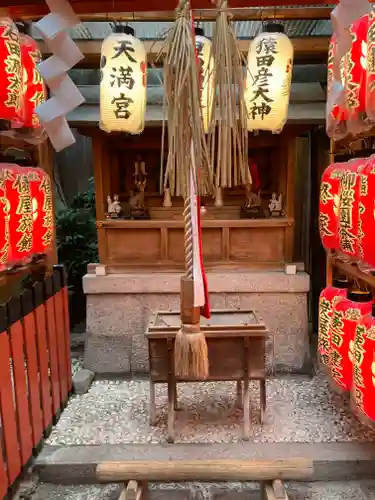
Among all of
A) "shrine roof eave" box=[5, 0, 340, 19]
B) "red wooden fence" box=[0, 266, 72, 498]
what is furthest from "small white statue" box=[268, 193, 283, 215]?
"red wooden fence" box=[0, 266, 72, 498]

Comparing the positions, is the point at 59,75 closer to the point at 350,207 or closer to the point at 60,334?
the point at 350,207

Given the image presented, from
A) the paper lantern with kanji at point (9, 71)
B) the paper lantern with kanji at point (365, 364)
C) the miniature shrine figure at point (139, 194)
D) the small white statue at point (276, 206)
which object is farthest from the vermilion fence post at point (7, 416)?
the small white statue at point (276, 206)

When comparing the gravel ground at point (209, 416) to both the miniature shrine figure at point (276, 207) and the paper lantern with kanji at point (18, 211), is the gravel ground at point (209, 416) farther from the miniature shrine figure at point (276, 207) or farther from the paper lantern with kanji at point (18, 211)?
the miniature shrine figure at point (276, 207)

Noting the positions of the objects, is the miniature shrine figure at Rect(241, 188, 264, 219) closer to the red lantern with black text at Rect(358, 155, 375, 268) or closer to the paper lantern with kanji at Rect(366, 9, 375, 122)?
the red lantern with black text at Rect(358, 155, 375, 268)

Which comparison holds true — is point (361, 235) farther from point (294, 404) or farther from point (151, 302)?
point (151, 302)

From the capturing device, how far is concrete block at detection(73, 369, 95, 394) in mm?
5199

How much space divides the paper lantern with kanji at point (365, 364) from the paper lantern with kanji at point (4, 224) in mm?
2875

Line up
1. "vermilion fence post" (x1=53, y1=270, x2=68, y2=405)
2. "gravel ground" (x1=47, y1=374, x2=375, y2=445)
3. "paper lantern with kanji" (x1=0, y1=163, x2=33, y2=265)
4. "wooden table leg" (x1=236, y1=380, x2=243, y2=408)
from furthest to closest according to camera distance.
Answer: "wooden table leg" (x1=236, y1=380, x2=243, y2=408) → "vermilion fence post" (x1=53, y1=270, x2=68, y2=405) → "gravel ground" (x1=47, y1=374, x2=375, y2=445) → "paper lantern with kanji" (x1=0, y1=163, x2=33, y2=265)

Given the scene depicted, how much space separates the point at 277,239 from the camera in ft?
19.1

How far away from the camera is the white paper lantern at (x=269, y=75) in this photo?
12.9ft

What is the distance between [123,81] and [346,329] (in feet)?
10.1

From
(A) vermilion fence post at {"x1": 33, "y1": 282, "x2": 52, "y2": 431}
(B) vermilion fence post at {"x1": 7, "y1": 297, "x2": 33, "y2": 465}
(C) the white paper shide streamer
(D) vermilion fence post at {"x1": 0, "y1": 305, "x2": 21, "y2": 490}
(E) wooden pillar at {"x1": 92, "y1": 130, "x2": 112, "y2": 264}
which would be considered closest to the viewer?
(C) the white paper shide streamer

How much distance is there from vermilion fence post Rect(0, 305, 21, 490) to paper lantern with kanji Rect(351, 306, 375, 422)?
9.01ft

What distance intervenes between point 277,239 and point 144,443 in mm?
3097
